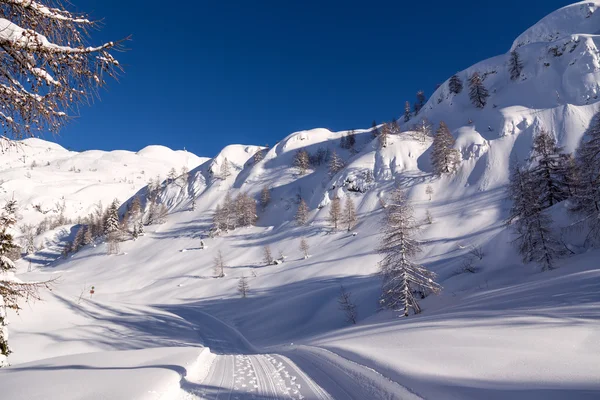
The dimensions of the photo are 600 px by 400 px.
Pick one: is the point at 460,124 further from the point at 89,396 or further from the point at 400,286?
the point at 89,396

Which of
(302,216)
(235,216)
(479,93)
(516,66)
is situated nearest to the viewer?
(302,216)

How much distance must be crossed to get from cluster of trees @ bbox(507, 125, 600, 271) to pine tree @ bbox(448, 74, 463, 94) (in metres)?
77.2

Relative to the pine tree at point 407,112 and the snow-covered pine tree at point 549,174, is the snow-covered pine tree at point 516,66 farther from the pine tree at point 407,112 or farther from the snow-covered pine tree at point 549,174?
the snow-covered pine tree at point 549,174

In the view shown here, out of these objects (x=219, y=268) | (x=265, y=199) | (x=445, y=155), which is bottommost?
(x=219, y=268)

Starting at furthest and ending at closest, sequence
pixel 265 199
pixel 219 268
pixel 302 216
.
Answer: pixel 265 199 < pixel 302 216 < pixel 219 268

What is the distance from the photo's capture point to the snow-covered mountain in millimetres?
6441

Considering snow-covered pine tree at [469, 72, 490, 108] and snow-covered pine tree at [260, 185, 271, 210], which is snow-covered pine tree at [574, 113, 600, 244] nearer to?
snow-covered pine tree at [469, 72, 490, 108]

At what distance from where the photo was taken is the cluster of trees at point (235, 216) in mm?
78025

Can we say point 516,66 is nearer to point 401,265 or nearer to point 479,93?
point 479,93

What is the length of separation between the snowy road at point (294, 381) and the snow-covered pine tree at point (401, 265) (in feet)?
42.5

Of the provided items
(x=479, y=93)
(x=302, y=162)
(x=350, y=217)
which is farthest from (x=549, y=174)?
(x=302, y=162)

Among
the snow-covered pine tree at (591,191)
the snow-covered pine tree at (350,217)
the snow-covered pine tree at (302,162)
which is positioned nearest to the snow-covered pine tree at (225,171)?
the snow-covered pine tree at (302,162)

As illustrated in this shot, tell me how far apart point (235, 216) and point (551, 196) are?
2702 inches

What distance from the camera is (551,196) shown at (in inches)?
1097
